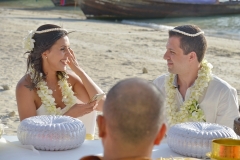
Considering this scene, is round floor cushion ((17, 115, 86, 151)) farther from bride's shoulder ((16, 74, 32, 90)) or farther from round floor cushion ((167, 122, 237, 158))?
bride's shoulder ((16, 74, 32, 90))

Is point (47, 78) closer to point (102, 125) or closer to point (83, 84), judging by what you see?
point (83, 84)

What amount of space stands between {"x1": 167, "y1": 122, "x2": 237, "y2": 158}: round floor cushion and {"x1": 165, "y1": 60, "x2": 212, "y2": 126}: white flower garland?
103cm

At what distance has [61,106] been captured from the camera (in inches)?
189

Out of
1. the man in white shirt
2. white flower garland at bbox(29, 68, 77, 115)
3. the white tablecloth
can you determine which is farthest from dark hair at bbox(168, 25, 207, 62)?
the white tablecloth

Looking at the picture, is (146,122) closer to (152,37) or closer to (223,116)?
(223,116)

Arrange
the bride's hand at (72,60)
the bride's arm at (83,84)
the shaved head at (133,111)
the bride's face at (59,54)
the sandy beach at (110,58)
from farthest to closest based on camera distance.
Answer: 1. the sandy beach at (110,58)
2. the bride's arm at (83,84)
3. the bride's hand at (72,60)
4. the bride's face at (59,54)
5. the shaved head at (133,111)

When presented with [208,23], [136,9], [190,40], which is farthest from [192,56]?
[136,9]

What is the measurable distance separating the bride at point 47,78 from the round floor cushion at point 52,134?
94 cm

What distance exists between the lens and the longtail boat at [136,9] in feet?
101

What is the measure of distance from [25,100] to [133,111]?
2.60m

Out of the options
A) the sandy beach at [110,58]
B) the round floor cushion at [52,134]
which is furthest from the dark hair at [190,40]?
the sandy beach at [110,58]

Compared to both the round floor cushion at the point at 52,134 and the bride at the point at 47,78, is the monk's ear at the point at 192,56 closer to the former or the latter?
the bride at the point at 47,78

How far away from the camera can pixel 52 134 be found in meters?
3.39

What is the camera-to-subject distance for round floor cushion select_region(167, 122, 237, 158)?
3293 millimetres
